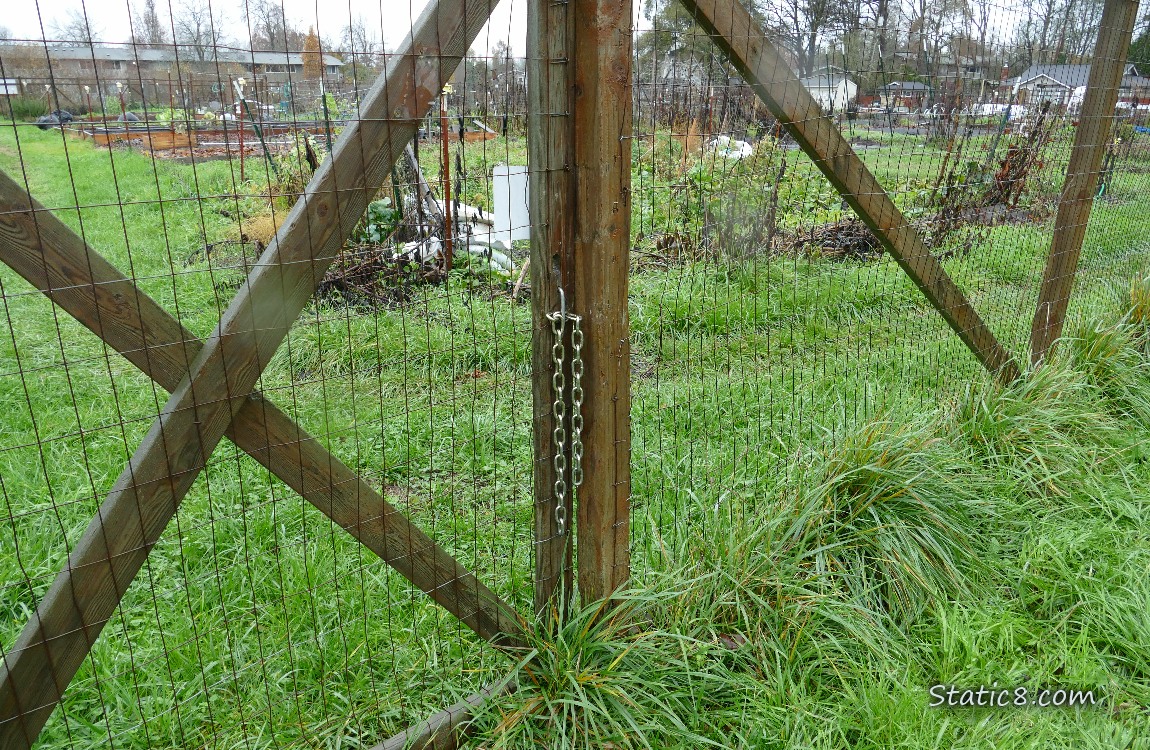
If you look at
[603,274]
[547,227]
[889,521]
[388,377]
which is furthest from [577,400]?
[388,377]

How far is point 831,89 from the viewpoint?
376 centimetres

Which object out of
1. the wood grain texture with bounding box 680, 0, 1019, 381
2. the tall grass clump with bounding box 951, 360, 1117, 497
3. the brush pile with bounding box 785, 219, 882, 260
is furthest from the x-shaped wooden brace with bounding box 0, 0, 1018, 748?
the brush pile with bounding box 785, 219, 882, 260

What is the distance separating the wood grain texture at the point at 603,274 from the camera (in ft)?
8.06

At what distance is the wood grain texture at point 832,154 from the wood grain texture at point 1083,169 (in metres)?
0.72

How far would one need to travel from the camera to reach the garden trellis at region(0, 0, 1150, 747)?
6.69ft

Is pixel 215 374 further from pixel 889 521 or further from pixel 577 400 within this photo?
pixel 889 521

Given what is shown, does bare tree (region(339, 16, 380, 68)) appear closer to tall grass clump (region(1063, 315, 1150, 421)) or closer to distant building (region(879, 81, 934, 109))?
distant building (region(879, 81, 934, 109))

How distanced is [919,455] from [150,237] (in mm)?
6141

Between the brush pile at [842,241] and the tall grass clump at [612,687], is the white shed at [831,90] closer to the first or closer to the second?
the tall grass clump at [612,687]

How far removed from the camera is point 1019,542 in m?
3.80

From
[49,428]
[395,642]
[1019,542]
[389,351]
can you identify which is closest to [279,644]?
[395,642]

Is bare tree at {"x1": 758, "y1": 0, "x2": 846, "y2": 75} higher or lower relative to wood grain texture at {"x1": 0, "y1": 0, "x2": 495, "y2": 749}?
higher

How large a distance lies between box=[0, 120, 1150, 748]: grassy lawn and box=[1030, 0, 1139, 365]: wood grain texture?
0.91ft

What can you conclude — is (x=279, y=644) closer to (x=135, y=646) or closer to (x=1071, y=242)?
(x=135, y=646)
